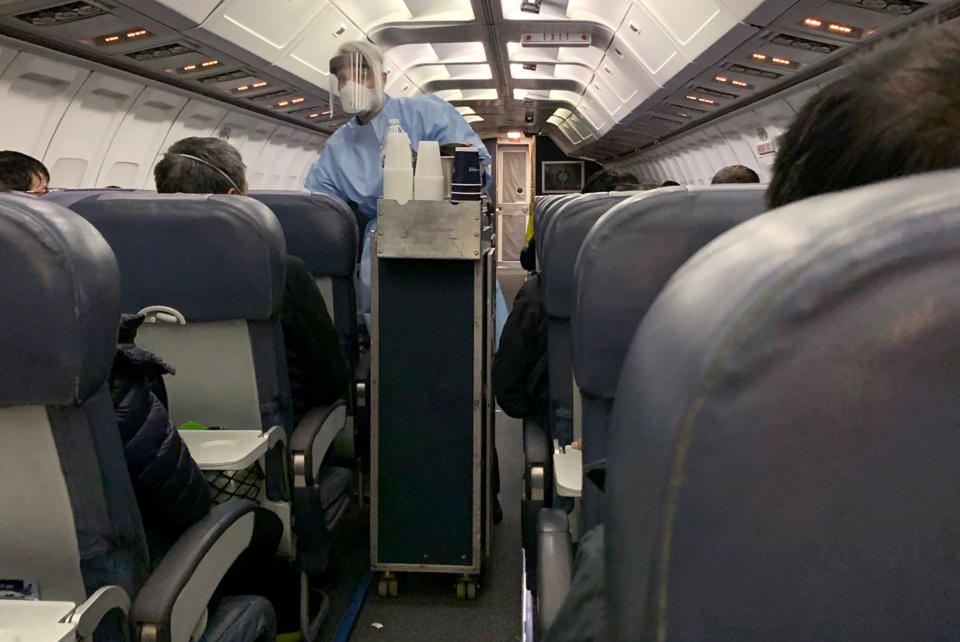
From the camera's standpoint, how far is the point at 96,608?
1530 millimetres

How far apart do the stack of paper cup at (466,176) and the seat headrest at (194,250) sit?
2.79 ft

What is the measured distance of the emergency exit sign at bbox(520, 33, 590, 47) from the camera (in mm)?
9211

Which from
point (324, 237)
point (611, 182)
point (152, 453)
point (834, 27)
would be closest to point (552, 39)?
point (611, 182)

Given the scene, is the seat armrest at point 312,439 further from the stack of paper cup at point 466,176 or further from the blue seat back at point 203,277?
the stack of paper cup at point 466,176

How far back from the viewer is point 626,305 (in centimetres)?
176

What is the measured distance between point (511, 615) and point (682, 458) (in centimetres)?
313

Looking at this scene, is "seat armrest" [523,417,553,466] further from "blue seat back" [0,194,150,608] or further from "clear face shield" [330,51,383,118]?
"clear face shield" [330,51,383,118]

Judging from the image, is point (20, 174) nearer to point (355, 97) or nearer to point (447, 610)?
point (355, 97)

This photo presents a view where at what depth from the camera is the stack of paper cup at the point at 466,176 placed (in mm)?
3131

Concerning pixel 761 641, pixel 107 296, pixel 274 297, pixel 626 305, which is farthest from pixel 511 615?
pixel 761 641

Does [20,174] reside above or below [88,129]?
below

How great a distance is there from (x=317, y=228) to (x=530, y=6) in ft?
16.8

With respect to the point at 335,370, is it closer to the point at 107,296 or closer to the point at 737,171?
the point at 107,296

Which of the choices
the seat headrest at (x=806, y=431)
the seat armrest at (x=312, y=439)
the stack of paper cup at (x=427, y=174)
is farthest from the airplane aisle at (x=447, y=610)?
the seat headrest at (x=806, y=431)
